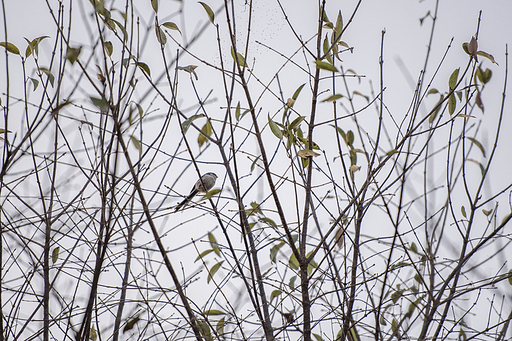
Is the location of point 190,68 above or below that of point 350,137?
above

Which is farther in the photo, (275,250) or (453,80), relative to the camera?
(275,250)

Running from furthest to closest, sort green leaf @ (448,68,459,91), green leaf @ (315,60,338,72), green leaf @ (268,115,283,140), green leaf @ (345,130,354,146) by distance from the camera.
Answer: green leaf @ (345,130,354,146) → green leaf @ (448,68,459,91) → green leaf @ (268,115,283,140) → green leaf @ (315,60,338,72)

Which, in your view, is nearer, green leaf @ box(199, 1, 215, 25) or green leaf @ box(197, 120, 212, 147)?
green leaf @ box(199, 1, 215, 25)

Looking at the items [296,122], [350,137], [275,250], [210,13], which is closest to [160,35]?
[210,13]

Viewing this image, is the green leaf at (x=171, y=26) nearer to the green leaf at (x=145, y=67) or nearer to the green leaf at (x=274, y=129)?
the green leaf at (x=145, y=67)

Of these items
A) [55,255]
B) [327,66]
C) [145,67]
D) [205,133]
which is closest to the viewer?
[327,66]

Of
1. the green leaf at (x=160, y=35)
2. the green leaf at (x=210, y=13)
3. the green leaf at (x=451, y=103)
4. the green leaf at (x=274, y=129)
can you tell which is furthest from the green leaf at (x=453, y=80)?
the green leaf at (x=160, y=35)

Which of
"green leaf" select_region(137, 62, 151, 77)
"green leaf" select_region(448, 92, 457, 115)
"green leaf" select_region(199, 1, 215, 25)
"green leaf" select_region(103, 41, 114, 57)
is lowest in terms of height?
"green leaf" select_region(448, 92, 457, 115)

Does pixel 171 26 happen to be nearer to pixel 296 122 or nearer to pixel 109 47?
pixel 109 47

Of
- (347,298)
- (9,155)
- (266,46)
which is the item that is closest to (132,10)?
(266,46)

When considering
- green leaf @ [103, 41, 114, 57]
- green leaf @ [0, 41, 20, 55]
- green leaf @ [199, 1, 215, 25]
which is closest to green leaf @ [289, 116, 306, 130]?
green leaf @ [199, 1, 215, 25]

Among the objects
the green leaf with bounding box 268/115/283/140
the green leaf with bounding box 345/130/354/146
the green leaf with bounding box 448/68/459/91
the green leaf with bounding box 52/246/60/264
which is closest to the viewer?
the green leaf with bounding box 268/115/283/140

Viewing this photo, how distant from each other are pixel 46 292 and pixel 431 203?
7.08 feet

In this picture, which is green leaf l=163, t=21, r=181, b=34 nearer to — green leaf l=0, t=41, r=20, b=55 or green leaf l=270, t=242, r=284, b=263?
green leaf l=0, t=41, r=20, b=55
